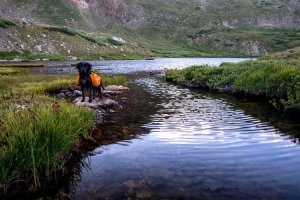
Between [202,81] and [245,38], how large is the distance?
174m

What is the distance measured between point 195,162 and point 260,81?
16.6 meters

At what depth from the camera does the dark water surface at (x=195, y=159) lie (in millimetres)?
8062

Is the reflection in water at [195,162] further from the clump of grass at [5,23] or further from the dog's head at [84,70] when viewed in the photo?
the clump of grass at [5,23]

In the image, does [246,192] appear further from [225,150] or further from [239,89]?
[239,89]

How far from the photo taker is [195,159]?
33.6 feet

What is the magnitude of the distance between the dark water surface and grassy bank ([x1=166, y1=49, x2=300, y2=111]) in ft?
8.79

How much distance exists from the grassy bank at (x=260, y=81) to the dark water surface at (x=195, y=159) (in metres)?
2.68

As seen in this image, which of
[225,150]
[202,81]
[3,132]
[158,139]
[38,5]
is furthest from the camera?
[38,5]

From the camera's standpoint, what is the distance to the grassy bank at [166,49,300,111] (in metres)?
19.5

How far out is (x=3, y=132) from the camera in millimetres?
8391

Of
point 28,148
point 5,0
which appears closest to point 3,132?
point 28,148

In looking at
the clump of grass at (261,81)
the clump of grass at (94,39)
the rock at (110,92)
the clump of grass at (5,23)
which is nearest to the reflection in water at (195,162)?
the clump of grass at (261,81)

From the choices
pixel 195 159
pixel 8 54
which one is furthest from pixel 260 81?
pixel 8 54

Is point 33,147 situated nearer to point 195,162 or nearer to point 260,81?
point 195,162
